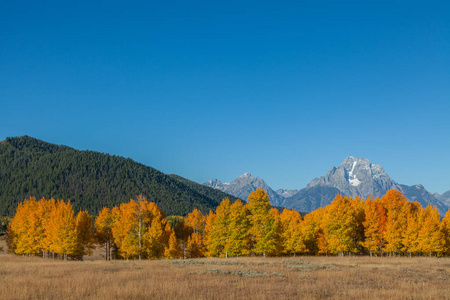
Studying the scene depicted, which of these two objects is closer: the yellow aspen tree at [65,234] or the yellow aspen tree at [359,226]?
the yellow aspen tree at [65,234]

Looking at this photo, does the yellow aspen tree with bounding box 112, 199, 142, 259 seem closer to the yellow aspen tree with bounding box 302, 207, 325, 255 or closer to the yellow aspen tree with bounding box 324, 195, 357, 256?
the yellow aspen tree with bounding box 302, 207, 325, 255

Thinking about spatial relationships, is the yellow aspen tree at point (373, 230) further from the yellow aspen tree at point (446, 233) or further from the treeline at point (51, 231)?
the treeline at point (51, 231)

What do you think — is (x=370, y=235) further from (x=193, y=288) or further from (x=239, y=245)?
(x=193, y=288)

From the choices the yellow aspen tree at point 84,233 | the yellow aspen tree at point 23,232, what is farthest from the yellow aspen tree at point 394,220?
the yellow aspen tree at point 23,232

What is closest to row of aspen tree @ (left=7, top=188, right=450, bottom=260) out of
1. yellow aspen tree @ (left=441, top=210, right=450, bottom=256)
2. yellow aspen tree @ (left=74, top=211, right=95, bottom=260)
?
yellow aspen tree @ (left=74, top=211, right=95, bottom=260)

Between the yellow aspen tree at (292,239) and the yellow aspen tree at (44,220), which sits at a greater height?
the yellow aspen tree at (44,220)

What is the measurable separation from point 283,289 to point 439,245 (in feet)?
165

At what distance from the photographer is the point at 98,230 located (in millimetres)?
63750

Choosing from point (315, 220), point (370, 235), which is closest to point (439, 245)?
point (370, 235)

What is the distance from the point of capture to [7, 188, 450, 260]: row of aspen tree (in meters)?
54.9

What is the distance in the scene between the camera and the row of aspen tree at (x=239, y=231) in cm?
5494

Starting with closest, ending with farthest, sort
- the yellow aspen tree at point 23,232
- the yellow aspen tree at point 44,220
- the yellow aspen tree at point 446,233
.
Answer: the yellow aspen tree at point 44,220
the yellow aspen tree at point 23,232
the yellow aspen tree at point 446,233

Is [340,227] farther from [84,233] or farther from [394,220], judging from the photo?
[84,233]

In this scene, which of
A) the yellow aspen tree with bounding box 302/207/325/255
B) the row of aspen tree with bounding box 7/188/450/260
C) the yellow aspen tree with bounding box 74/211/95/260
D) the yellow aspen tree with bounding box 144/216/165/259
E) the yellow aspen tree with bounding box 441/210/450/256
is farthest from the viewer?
the yellow aspen tree with bounding box 302/207/325/255
